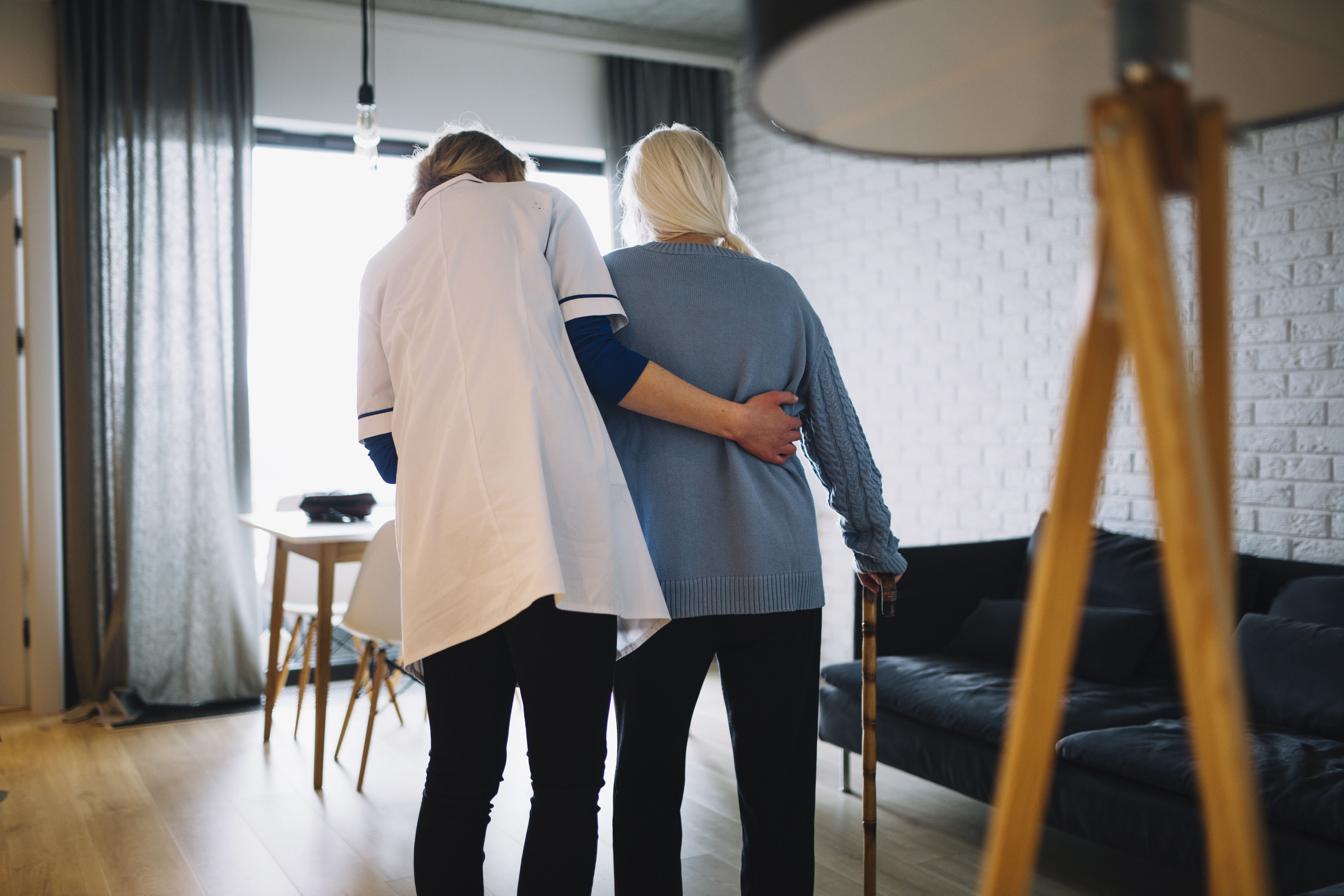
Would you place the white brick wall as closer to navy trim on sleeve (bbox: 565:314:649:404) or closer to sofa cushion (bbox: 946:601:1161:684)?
sofa cushion (bbox: 946:601:1161:684)

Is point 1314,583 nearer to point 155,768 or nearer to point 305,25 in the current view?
point 155,768

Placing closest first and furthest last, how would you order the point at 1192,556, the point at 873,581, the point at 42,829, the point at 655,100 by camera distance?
the point at 1192,556 → the point at 873,581 → the point at 42,829 → the point at 655,100

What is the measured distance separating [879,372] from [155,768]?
2896 millimetres

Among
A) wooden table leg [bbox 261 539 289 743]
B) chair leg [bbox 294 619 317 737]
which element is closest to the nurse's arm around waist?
wooden table leg [bbox 261 539 289 743]

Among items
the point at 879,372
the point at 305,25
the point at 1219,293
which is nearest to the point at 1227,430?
the point at 1219,293

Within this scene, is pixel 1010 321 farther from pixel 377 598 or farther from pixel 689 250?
pixel 689 250

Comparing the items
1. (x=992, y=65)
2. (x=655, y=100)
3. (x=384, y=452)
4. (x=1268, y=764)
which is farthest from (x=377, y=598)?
(x=655, y=100)

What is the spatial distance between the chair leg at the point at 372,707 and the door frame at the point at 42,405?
1392 mm

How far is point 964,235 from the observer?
3.86 meters

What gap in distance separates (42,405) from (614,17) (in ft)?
9.31

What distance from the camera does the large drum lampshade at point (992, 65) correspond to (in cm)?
66

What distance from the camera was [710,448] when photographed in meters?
1.48

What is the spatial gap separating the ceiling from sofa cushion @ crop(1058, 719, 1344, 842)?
351 centimetres

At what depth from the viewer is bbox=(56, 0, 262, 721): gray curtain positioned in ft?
12.8
